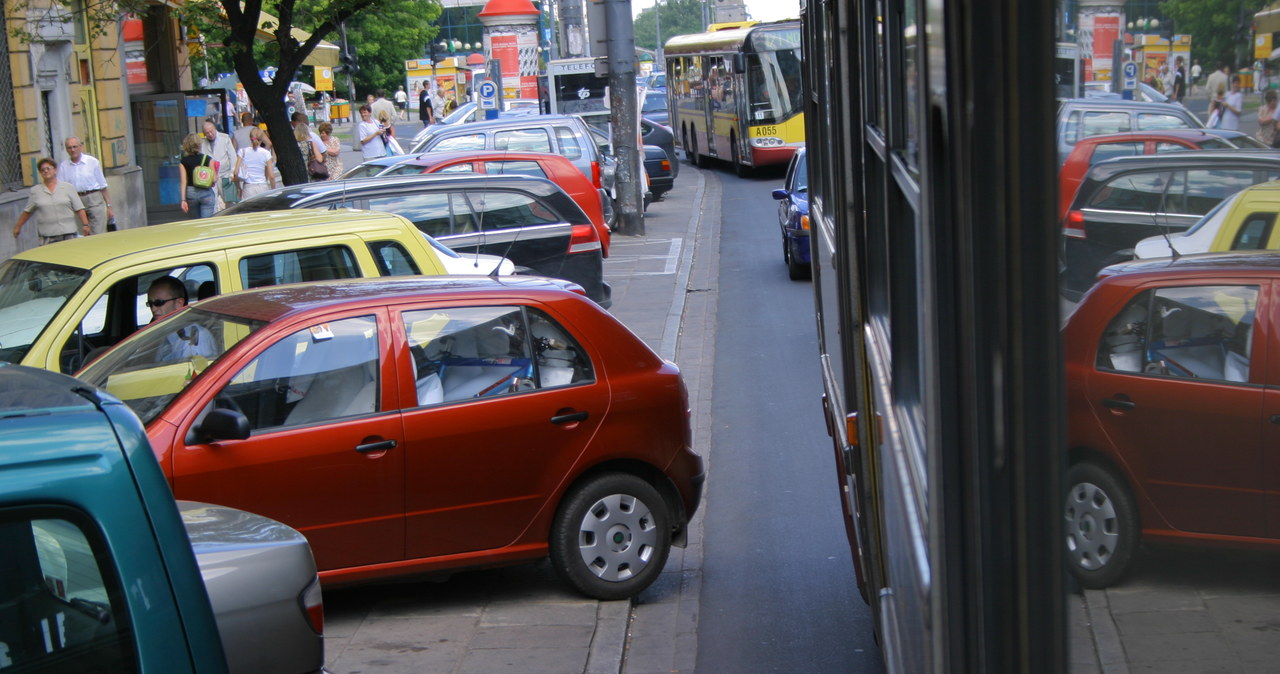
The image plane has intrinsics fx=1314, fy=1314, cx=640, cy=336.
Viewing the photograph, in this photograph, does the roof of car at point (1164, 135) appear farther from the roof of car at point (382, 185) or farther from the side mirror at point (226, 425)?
the roof of car at point (382, 185)

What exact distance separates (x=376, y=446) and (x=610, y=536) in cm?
123

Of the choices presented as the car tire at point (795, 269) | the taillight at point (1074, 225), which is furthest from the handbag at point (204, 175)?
Result: the taillight at point (1074, 225)

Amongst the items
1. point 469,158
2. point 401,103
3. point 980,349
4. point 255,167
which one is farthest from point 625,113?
point 401,103

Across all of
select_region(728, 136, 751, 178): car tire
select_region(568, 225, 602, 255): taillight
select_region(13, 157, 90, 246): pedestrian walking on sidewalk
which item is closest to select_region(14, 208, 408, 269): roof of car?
select_region(568, 225, 602, 255): taillight

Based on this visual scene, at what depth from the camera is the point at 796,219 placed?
16281 millimetres

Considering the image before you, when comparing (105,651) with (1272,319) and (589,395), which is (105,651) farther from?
(589,395)

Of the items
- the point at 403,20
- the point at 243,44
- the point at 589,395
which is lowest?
the point at 589,395

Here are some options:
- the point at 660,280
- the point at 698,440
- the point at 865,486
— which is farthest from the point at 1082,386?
the point at 660,280

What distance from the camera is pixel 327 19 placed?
16.3 m

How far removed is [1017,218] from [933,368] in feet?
1.30

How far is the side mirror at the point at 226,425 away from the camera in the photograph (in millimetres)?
5133

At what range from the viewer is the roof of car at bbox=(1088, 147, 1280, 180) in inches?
41.3

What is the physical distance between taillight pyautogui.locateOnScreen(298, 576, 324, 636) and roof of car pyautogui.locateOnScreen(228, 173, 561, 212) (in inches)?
325

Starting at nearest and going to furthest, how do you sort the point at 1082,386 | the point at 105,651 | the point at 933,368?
the point at 1082,386
the point at 933,368
the point at 105,651
